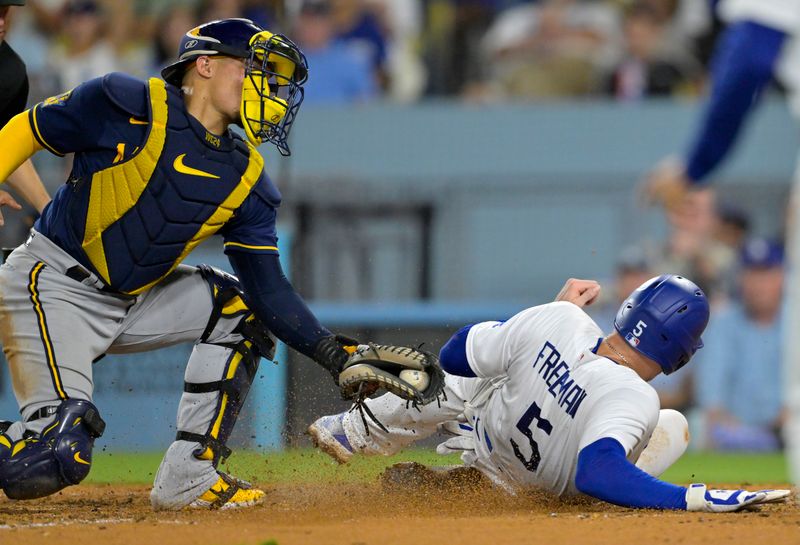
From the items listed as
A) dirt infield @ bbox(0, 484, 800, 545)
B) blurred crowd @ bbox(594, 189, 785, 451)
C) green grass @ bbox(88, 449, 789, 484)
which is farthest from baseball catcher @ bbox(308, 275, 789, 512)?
blurred crowd @ bbox(594, 189, 785, 451)

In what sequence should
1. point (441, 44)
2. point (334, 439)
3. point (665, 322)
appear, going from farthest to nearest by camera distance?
point (441, 44)
point (334, 439)
point (665, 322)


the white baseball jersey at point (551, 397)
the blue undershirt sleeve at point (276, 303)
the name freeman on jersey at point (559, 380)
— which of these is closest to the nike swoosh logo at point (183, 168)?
the blue undershirt sleeve at point (276, 303)

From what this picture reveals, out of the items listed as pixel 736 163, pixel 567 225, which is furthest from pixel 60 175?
pixel 736 163

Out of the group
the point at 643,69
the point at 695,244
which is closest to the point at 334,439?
the point at 695,244

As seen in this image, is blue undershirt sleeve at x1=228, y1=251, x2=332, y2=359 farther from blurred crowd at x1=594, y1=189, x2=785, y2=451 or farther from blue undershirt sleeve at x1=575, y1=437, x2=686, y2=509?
blurred crowd at x1=594, y1=189, x2=785, y2=451

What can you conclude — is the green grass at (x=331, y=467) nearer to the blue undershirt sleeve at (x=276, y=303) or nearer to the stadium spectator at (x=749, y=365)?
the stadium spectator at (x=749, y=365)

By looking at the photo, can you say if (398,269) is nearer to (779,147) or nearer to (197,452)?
(779,147)

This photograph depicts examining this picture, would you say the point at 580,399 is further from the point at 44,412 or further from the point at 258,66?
the point at 44,412
